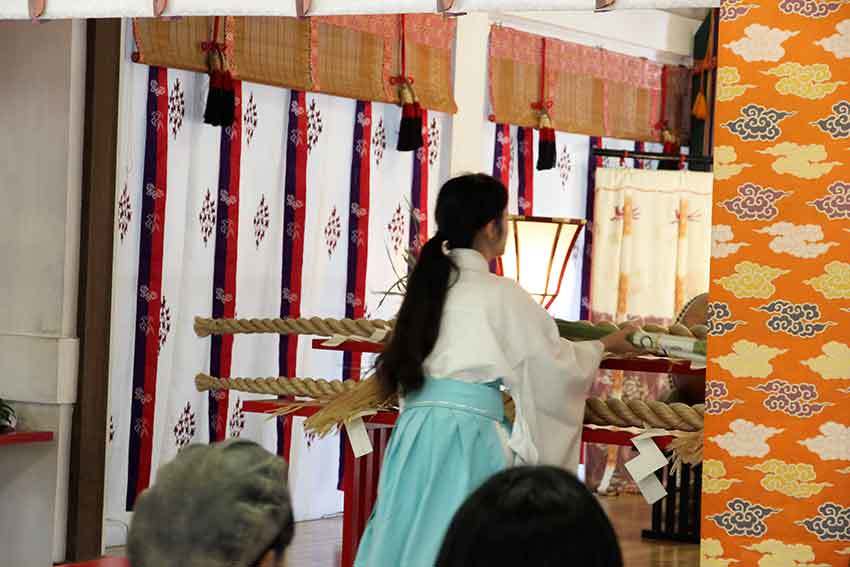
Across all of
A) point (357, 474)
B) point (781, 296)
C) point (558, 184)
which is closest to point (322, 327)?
point (357, 474)

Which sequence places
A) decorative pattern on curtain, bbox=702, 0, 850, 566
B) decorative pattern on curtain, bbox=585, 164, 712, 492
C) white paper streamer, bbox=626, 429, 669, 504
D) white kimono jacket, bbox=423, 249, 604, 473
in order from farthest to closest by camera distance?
decorative pattern on curtain, bbox=585, 164, 712, 492
white paper streamer, bbox=626, 429, 669, 504
white kimono jacket, bbox=423, 249, 604, 473
decorative pattern on curtain, bbox=702, 0, 850, 566

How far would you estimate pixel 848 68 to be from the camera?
3.19m

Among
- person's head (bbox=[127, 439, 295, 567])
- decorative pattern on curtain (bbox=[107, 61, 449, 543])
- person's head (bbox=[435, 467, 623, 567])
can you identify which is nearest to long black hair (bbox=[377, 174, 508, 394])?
person's head (bbox=[127, 439, 295, 567])

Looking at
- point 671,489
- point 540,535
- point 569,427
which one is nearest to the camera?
point 540,535

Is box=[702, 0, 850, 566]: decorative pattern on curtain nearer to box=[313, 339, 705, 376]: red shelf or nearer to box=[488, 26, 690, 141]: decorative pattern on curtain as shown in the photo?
box=[313, 339, 705, 376]: red shelf

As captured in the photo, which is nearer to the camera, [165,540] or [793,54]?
[165,540]

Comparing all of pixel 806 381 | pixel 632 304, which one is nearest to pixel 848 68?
pixel 806 381

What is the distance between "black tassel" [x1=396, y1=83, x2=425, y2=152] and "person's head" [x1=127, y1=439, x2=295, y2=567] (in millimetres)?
5595

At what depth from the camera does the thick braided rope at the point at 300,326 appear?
15.7 feet

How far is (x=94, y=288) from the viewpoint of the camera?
5645 mm

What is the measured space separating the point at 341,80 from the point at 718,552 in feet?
13.4

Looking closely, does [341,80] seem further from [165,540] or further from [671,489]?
[165,540]

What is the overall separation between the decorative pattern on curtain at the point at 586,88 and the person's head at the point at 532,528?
654 cm

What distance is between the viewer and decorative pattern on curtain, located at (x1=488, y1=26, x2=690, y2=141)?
7.86 meters
